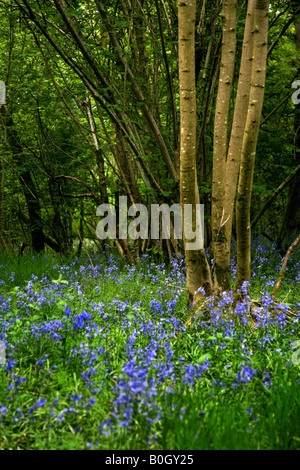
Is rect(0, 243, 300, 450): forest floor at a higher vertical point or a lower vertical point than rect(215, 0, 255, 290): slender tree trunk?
lower

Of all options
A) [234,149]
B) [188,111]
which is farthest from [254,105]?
[234,149]

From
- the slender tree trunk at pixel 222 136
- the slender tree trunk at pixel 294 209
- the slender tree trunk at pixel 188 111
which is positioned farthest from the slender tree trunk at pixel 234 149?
the slender tree trunk at pixel 294 209

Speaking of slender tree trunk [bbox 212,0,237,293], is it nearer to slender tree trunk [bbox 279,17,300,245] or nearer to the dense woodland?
the dense woodland

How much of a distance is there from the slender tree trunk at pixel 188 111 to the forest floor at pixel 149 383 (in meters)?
0.80

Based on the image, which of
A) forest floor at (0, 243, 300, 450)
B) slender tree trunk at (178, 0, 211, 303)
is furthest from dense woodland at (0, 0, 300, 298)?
forest floor at (0, 243, 300, 450)

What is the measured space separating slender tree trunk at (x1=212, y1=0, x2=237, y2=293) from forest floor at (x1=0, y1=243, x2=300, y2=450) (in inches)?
19.8

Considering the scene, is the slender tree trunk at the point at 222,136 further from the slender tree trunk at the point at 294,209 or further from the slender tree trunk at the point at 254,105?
the slender tree trunk at the point at 294,209

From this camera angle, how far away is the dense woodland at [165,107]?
3646 mm

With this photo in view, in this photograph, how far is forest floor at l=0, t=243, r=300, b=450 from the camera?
211cm

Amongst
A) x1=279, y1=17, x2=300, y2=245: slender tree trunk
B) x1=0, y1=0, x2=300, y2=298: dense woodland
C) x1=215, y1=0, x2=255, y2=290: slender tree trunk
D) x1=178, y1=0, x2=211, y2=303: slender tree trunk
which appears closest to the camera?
x1=178, y1=0, x2=211, y2=303: slender tree trunk

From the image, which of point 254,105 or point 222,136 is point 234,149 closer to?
point 222,136

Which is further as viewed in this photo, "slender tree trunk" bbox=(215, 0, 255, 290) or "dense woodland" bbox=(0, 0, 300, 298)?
"slender tree trunk" bbox=(215, 0, 255, 290)
